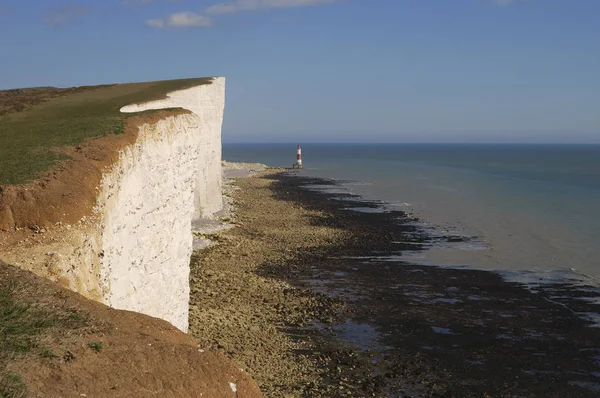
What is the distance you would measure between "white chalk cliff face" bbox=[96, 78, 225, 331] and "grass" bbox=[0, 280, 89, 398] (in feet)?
10.2

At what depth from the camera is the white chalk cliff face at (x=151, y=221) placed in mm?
10727

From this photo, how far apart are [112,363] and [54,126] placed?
11.4 m

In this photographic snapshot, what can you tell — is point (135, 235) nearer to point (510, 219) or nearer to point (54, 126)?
point (54, 126)

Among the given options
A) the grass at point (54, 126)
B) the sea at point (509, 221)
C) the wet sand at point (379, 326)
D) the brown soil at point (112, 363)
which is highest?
the grass at point (54, 126)

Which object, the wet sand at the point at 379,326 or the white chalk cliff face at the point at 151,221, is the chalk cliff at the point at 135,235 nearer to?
the white chalk cliff face at the point at 151,221

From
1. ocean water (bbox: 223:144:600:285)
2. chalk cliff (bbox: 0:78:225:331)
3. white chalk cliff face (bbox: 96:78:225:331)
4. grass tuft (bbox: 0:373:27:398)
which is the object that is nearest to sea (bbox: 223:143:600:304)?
ocean water (bbox: 223:144:600:285)

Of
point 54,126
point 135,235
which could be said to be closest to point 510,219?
point 54,126

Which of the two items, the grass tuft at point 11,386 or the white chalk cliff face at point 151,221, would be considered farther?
the white chalk cliff face at point 151,221

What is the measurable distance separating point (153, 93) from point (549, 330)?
1663 centimetres

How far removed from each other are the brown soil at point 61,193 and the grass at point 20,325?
83.6 inches

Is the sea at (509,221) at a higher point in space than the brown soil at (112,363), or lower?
lower

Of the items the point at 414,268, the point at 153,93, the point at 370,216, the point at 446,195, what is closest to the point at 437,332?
the point at 414,268

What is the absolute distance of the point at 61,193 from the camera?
31.4 feet

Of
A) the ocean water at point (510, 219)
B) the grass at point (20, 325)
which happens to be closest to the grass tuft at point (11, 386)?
the grass at point (20, 325)
